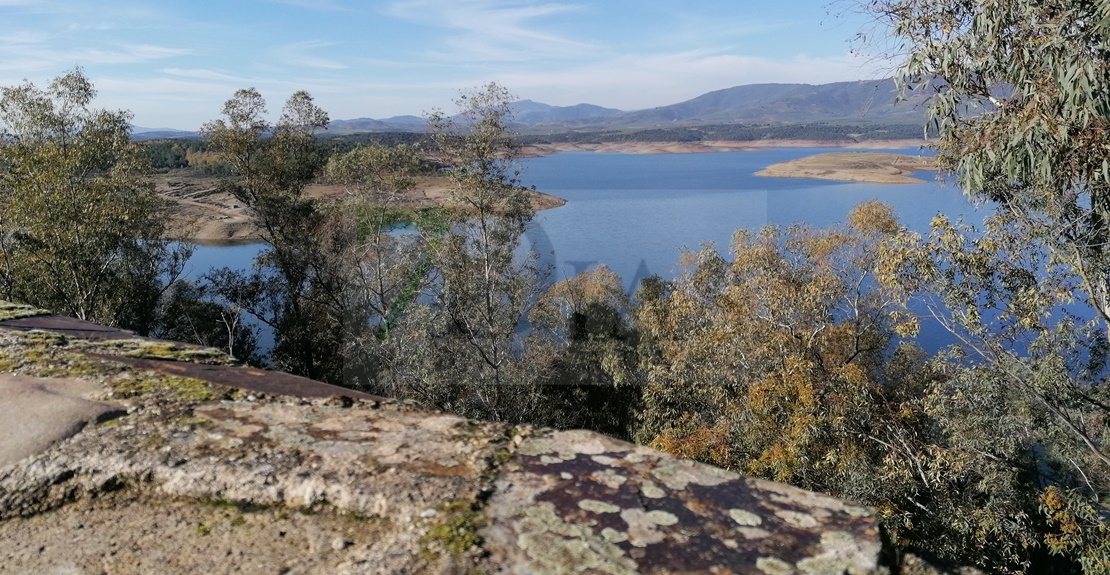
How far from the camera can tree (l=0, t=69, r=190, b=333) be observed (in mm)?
16109

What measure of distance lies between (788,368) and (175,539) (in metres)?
10.2

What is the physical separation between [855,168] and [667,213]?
31717mm

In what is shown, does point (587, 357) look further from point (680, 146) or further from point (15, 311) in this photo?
point (680, 146)

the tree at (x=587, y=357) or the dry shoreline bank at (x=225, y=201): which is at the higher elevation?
the dry shoreline bank at (x=225, y=201)

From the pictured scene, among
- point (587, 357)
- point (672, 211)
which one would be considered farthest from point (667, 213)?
point (587, 357)

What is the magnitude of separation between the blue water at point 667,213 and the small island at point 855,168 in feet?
4.97

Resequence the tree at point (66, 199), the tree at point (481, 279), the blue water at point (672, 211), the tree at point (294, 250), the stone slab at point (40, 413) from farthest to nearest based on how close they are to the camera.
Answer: the blue water at point (672, 211), the tree at point (294, 250), the tree at point (481, 279), the tree at point (66, 199), the stone slab at point (40, 413)

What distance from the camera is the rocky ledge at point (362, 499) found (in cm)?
167

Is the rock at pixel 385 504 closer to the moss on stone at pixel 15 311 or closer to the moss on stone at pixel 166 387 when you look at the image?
the moss on stone at pixel 166 387

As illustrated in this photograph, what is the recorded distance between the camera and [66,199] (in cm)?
Answer: 1631

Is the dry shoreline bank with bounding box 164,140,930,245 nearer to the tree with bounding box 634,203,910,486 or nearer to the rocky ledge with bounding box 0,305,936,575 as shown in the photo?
the tree with bounding box 634,203,910,486

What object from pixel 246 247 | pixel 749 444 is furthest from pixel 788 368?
pixel 246 247

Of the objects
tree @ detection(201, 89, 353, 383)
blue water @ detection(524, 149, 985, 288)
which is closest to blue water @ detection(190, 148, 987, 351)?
blue water @ detection(524, 149, 985, 288)

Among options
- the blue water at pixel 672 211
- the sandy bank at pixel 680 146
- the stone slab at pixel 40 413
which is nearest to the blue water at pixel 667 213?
the blue water at pixel 672 211
